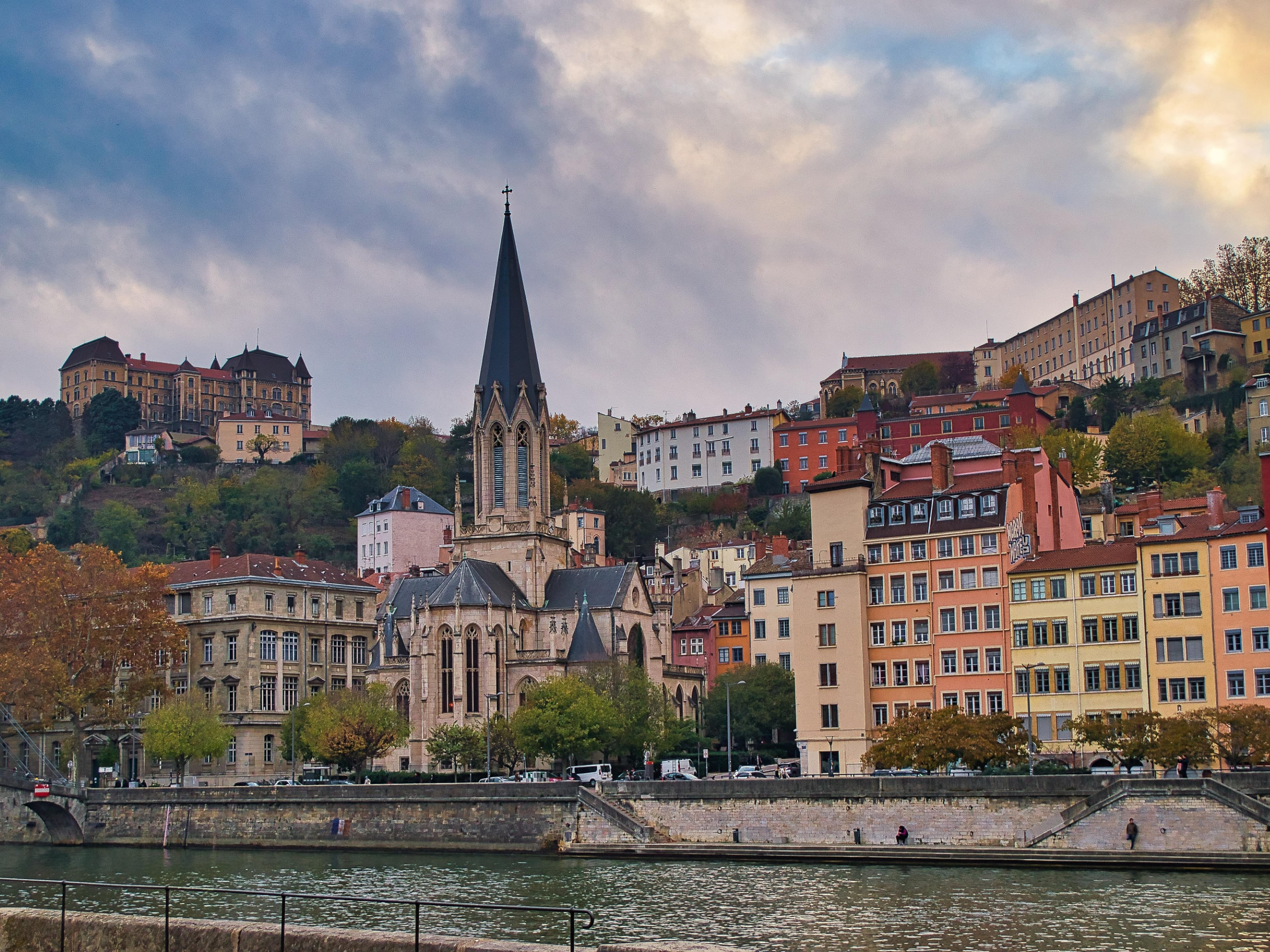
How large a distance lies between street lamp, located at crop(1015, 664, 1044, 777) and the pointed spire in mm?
39599

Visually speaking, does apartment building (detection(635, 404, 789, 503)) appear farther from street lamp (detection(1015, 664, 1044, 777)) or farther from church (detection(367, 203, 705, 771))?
street lamp (detection(1015, 664, 1044, 777))

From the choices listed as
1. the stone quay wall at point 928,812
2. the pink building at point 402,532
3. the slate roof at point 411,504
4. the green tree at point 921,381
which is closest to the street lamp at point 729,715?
the stone quay wall at point 928,812

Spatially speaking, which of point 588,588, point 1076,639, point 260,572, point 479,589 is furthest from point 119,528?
point 1076,639

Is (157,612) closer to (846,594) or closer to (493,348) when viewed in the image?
(493,348)

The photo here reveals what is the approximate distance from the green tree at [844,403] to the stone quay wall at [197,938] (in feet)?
438

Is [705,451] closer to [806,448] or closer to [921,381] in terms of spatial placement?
[806,448]

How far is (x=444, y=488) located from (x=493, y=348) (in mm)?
70815

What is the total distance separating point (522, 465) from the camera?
94000 mm

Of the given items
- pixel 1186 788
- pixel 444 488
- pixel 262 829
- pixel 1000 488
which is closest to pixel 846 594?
pixel 1000 488

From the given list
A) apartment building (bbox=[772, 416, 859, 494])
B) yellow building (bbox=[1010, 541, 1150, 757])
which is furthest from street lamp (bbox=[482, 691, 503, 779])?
apartment building (bbox=[772, 416, 859, 494])

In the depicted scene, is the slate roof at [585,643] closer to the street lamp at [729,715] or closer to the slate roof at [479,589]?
the slate roof at [479,589]

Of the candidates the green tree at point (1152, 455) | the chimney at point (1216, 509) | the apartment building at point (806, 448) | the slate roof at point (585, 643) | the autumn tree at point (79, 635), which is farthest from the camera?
the apartment building at point (806, 448)

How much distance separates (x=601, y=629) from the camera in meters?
88.5

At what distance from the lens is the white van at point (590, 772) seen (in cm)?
6975
